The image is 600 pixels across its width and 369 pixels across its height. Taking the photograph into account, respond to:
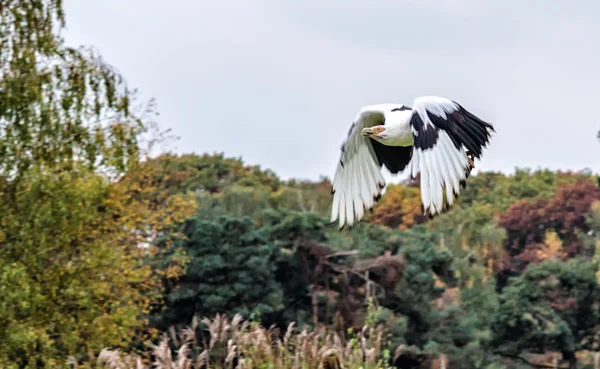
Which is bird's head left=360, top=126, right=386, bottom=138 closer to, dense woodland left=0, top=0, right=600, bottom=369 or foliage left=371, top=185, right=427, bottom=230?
dense woodland left=0, top=0, right=600, bottom=369

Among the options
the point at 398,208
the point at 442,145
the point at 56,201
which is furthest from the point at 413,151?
the point at 398,208

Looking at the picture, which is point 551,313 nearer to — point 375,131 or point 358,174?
point 358,174

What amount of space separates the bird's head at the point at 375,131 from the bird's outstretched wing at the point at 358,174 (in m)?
0.36

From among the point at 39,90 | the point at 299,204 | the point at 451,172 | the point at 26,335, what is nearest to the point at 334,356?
the point at 451,172

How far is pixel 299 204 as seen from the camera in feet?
146

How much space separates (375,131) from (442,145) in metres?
1.01

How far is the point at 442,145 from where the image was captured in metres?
7.59

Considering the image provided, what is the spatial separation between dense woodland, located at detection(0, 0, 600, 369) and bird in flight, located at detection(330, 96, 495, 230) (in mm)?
471

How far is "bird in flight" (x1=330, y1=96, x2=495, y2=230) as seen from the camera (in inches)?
288

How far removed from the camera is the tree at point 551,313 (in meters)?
31.9

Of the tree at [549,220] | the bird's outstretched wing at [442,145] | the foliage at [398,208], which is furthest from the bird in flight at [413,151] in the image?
the foliage at [398,208]

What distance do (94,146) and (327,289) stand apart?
12.3 m

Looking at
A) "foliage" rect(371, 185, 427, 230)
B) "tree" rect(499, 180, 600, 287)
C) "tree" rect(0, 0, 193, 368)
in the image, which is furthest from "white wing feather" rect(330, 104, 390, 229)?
"foliage" rect(371, 185, 427, 230)

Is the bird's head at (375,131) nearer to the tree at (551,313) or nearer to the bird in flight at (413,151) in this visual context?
the bird in flight at (413,151)
